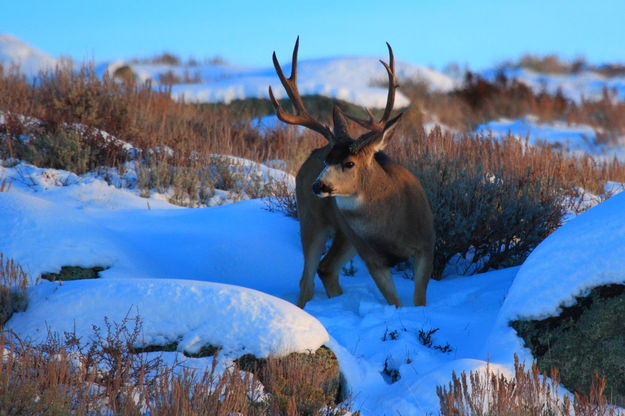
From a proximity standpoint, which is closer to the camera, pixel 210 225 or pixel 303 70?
pixel 210 225

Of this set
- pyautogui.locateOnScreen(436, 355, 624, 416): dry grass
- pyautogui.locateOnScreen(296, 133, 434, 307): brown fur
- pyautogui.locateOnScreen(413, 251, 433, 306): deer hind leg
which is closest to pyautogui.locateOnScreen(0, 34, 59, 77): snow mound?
pyautogui.locateOnScreen(296, 133, 434, 307): brown fur

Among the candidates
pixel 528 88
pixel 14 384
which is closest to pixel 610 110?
pixel 528 88

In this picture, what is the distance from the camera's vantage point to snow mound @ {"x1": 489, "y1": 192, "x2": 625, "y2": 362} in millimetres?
4574

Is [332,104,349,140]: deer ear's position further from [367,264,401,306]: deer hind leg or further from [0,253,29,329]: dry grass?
[0,253,29,329]: dry grass

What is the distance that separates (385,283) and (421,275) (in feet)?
0.95

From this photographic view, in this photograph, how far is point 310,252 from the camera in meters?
6.65

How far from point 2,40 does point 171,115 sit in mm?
14416

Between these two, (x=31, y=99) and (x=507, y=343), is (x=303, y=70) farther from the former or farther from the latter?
(x=507, y=343)

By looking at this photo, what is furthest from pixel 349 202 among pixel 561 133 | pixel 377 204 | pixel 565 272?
pixel 561 133

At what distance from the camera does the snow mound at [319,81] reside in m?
19.7

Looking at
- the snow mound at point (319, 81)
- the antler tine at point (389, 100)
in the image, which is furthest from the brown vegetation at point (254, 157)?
the snow mound at point (319, 81)

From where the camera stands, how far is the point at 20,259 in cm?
649

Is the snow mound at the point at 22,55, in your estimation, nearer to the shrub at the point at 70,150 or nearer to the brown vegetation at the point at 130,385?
the shrub at the point at 70,150

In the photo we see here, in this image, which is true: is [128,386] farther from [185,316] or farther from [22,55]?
[22,55]
